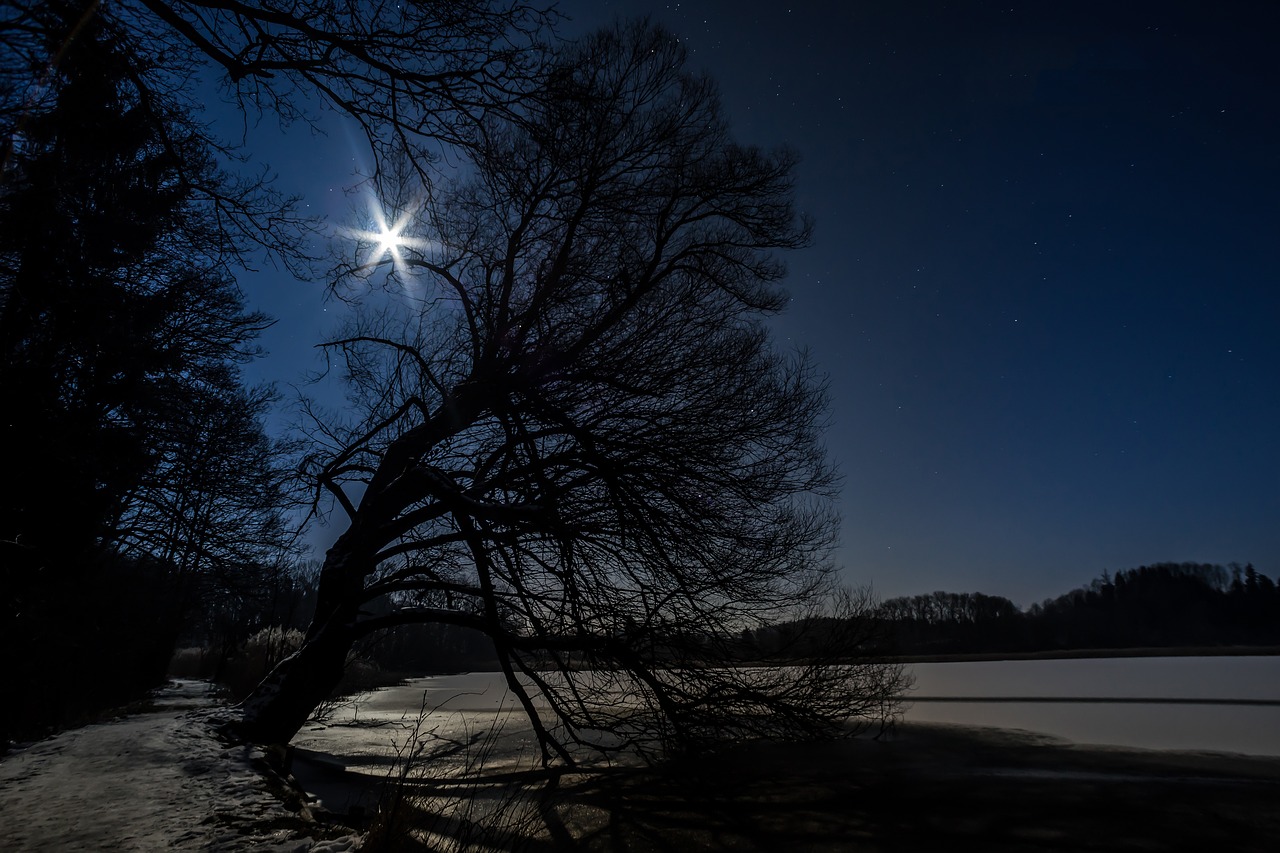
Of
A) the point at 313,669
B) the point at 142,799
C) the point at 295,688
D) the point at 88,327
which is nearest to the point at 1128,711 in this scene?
the point at 313,669

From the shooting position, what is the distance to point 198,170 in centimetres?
412

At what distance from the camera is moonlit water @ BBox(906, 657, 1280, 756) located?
975 cm

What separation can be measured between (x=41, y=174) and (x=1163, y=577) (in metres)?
90.8

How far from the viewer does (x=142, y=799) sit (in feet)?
12.1

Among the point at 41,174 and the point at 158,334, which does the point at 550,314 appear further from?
the point at 158,334

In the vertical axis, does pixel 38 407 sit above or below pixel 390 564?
above

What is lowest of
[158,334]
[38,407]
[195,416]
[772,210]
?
[38,407]

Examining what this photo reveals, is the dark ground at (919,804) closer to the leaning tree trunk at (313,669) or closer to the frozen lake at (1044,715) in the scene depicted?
the frozen lake at (1044,715)

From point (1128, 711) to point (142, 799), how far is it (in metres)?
17.6

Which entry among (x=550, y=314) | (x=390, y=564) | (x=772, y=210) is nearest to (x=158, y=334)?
(x=390, y=564)

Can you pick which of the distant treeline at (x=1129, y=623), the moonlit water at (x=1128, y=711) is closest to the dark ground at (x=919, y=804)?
the moonlit water at (x=1128, y=711)

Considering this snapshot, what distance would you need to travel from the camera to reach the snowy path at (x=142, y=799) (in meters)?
3.03

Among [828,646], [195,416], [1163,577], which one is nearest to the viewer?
[828,646]

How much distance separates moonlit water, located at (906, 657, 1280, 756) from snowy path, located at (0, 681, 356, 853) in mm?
11275
